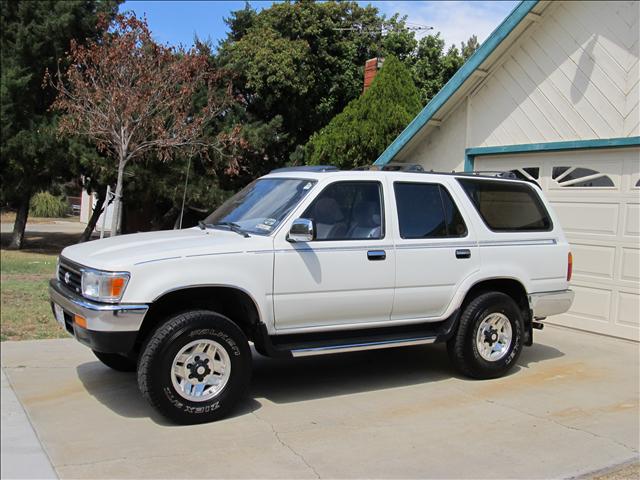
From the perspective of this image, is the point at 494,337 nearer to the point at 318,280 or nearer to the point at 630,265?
the point at 318,280

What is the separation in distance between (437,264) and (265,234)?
5.76ft

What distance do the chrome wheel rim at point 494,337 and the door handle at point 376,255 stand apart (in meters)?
1.40

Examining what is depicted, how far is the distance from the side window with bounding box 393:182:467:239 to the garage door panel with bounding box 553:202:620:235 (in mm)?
3191

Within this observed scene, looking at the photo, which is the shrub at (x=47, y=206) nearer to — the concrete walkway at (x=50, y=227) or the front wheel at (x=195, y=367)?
the concrete walkway at (x=50, y=227)

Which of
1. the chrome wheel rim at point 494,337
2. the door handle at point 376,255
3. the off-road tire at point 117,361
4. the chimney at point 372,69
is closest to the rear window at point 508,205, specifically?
the chrome wheel rim at point 494,337

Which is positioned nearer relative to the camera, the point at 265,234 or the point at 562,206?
the point at 265,234

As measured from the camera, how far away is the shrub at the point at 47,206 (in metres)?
36.7

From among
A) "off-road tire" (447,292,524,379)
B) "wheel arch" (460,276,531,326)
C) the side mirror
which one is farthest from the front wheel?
"wheel arch" (460,276,531,326)

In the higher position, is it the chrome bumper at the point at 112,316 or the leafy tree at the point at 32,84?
the leafy tree at the point at 32,84

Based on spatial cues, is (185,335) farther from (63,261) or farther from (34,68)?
(34,68)

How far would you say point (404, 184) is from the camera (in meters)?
6.27

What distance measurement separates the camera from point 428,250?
20.1 feet

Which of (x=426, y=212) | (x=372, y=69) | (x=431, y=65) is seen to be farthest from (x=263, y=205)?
(x=431, y=65)

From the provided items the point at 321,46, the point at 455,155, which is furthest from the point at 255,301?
the point at 321,46
